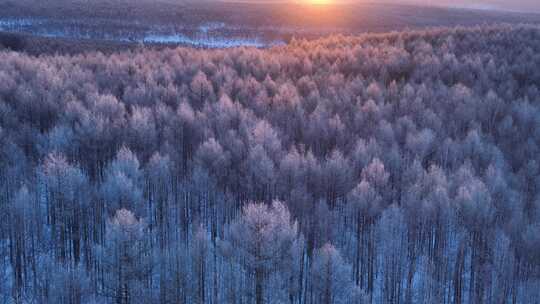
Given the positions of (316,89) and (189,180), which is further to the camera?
(316,89)

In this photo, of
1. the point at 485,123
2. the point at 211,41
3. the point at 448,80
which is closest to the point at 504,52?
the point at 448,80

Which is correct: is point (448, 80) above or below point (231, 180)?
above

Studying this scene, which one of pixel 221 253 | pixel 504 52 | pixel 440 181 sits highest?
pixel 504 52

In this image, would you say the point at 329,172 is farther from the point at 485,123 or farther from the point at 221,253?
the point at 485,123

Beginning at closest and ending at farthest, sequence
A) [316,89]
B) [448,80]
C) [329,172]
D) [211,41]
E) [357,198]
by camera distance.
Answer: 1. [357,198]
2. [329,172]
3. [316,89]
4. [448,80]
5. [211,41]

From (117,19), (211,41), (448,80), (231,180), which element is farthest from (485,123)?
(117,19)

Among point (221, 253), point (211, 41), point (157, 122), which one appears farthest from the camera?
point (211, 41)

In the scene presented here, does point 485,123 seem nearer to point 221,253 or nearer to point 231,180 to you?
point 231,180
